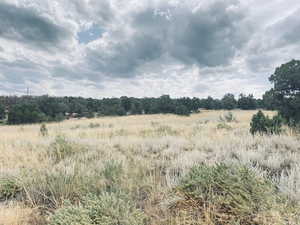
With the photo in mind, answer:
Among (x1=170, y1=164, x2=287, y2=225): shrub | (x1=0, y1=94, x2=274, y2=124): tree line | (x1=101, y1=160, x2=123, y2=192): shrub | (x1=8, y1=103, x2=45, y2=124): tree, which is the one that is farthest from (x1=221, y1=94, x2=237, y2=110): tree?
(x1=170, y1=164, x2=287, y2=225): shrub

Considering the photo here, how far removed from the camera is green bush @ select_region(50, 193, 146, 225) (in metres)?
2.30

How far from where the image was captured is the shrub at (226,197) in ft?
7.90

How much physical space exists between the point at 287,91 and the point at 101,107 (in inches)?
1851

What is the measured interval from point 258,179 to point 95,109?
181 feet

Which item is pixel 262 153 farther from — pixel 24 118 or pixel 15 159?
pixel 24 118

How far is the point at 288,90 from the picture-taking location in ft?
35.8

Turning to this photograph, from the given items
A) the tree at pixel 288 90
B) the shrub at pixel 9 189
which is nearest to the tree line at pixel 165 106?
the tree at pixel 288 90

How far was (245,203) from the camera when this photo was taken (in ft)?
8.14

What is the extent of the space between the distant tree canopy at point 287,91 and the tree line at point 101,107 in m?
33.8

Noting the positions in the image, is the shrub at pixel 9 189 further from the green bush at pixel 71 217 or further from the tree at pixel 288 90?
the tree at pixel 288 90

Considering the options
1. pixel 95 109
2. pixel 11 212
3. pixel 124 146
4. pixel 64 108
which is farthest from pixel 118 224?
pixel 95 109

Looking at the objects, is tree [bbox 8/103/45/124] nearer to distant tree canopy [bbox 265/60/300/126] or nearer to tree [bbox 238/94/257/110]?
distant tree canopy [bbox 265/60/300/126]

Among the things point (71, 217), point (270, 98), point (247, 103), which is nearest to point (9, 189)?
point (71, 217)

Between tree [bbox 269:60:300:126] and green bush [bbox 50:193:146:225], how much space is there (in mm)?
10930
